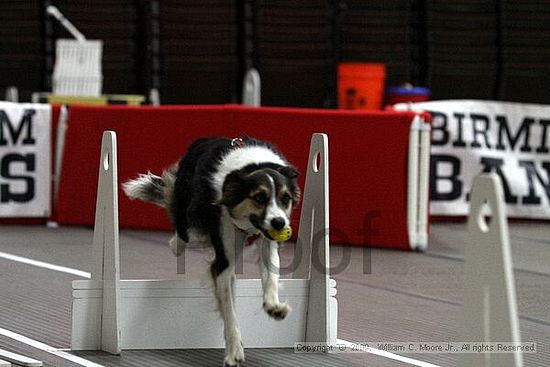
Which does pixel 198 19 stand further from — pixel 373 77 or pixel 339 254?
pixel 339 254

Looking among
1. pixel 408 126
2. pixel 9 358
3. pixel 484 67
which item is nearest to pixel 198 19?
pixel 484 67

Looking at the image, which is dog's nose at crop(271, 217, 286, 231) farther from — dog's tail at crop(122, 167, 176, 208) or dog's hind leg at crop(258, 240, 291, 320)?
dog's tail at crop(122, 167, 176, 208)

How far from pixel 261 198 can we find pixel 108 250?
85 centimetres

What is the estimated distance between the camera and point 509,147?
11125 mm

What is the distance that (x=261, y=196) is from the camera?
5008 mm

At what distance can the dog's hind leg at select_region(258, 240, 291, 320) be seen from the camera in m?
5.03

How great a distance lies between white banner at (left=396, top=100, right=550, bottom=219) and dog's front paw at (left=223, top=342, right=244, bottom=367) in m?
5.82

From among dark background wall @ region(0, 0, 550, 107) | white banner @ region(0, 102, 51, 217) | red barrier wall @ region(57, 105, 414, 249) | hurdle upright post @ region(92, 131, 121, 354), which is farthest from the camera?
dark background wall @ region(0, 0, 550, 107)

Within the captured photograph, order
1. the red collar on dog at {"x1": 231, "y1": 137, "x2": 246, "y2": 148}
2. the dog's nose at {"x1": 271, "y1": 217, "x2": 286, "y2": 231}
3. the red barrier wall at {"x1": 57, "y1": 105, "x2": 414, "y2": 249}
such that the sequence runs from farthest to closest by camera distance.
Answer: the red barrier wall at {"x1": 57, "y1": 105, "x2": 414, "y2": 249}, the red collar on dog at {"x1": 231, "y1": 137, "x2": 246, "y2": 148}, the dog's nose at {"x1": 271, "y1": 217, "x2": 286, "y2": 231}

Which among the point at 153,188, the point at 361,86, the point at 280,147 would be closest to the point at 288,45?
the point at 361,86

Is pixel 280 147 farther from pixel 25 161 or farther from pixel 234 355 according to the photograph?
pixel 234 355

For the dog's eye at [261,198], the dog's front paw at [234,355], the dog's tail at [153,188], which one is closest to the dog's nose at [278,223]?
the dog's eye at [261,198]

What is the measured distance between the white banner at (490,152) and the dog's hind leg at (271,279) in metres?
5.55

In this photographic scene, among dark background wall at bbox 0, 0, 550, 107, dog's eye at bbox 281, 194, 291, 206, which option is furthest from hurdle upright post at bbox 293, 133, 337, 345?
dark background wall at bbox 0, 0, 550, 107
